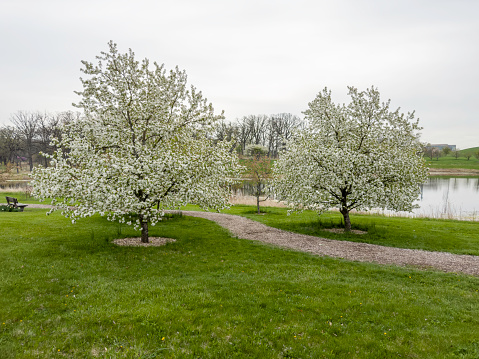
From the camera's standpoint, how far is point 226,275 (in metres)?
11.3

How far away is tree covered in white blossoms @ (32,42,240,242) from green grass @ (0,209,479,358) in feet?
8.88

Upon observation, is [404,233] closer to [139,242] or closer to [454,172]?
[139,242]

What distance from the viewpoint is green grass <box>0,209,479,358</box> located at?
6.58 meters

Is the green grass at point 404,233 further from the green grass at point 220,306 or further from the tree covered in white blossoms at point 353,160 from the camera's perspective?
the green grass at point 220,306

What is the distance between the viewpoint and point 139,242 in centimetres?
1606

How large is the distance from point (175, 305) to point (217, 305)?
48.7 inches

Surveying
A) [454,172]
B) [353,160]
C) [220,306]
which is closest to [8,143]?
[353,160]

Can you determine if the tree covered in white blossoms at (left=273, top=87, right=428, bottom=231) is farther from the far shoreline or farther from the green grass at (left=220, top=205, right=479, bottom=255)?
the far shoreline

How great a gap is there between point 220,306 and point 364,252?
34.5ft

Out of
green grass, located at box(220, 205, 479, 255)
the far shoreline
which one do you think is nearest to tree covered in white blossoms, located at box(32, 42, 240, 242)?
green grass, located at box(220, 205, 479, 255)

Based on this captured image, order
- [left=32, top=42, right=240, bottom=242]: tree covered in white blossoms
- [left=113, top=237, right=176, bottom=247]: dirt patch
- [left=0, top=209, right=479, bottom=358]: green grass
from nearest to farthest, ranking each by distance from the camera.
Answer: [left=0, top=209, right=479, bottom=358]: green grass, [left=32, top=42, right=240, bottom=242]: tree covered in white blossoms, [left=113, top=237, right=176, bottom=247]: dirt patch

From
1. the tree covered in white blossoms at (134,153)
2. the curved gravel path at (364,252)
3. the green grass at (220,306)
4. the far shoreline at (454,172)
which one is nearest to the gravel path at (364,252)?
the curved gravel path at (364,252)

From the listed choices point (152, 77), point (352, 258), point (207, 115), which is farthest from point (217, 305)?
point (152, 77)

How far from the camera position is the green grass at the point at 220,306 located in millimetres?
6578
